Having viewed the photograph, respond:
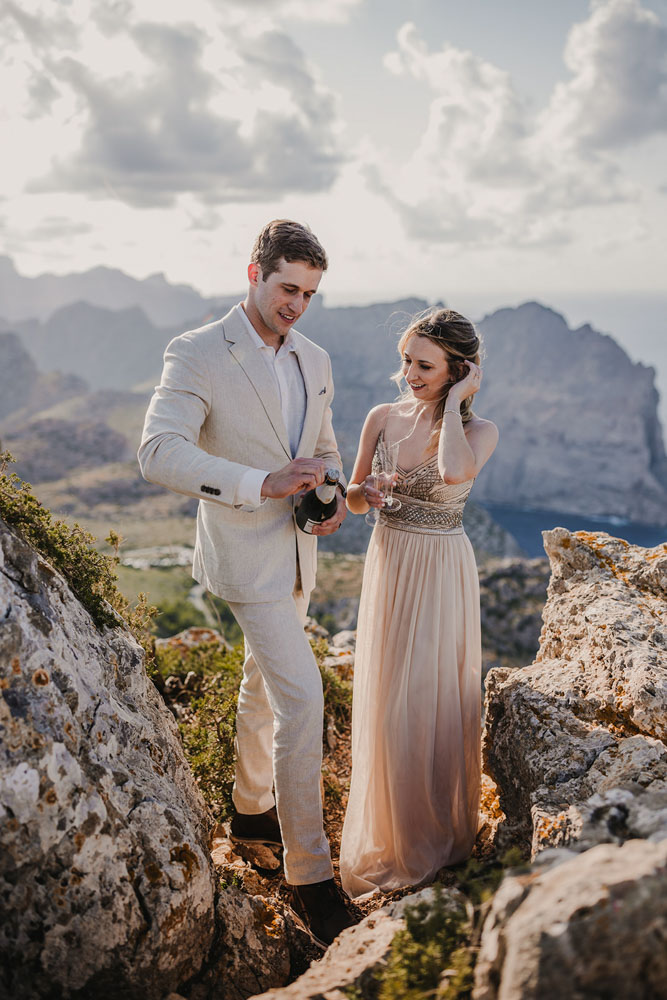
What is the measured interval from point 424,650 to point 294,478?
1.44m

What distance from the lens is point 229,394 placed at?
12.1 ft

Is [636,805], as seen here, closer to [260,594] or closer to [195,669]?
[260,594]

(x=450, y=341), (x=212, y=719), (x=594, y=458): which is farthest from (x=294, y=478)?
(x=594, y=458)

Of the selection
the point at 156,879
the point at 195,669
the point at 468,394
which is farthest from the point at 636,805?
the point at 195,669

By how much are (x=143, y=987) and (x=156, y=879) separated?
1.15ft

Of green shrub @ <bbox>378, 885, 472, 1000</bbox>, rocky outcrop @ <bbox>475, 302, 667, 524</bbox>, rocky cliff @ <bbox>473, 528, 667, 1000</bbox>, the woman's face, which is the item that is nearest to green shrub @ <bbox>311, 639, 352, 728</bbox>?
rocky cliff @ <bbox>473, 528, 667, 1000</bbox>

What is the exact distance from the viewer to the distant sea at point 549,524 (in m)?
146

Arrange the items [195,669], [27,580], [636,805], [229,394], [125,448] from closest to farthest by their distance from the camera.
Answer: [636,805]
[27,580]
[229,394]
[195,669]
[125,448]

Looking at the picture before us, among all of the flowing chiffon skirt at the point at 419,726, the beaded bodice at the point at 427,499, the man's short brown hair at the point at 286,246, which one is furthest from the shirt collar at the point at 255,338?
the flowing chiffon skirt at the point at 419,726

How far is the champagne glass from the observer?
424cm

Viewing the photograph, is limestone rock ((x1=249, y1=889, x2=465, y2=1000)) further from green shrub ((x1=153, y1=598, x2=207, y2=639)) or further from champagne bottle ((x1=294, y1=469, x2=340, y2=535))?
green shrub ((x1=153, y1=598, x2=207, y2=639))

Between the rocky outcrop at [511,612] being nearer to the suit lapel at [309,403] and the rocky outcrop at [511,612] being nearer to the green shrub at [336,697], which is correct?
the green shrub at [336,697]

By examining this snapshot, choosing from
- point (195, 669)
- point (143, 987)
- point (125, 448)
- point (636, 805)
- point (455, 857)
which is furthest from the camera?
point (125, 448)

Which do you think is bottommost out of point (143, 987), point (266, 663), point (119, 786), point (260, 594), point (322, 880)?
point (322, 880)
